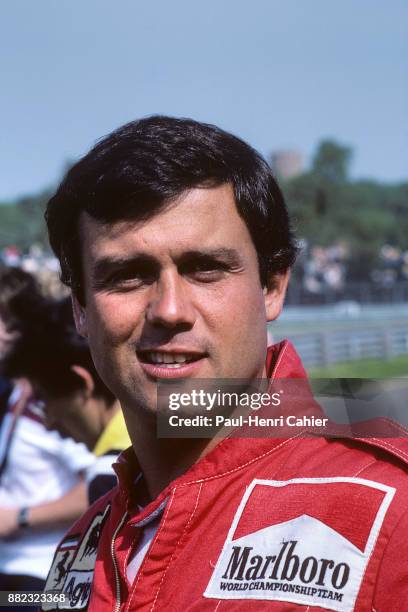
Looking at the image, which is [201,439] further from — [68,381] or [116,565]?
[68,381]

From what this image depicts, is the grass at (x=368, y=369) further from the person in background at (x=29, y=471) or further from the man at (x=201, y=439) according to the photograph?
the man at (x=201, y=439)

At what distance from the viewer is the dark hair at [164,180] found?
1.34m

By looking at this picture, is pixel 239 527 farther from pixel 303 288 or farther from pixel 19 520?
pixel 303 288

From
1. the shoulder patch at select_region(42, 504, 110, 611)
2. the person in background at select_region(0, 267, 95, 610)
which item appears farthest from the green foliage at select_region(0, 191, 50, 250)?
the shoulder patch at select_region(42, 504, 110, 611)

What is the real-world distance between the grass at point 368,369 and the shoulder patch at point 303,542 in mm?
9447

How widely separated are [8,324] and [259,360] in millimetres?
2196

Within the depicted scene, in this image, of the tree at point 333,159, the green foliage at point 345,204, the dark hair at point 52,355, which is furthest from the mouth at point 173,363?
the tree at point 333,159

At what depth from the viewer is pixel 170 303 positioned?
1237 millimetres

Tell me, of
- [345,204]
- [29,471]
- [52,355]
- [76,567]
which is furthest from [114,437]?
[345,204]

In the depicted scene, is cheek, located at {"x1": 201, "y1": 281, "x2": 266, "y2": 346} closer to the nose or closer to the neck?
the nose

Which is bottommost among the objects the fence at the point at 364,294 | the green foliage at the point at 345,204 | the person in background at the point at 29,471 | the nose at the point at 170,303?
the green foliage at the point at 345,204

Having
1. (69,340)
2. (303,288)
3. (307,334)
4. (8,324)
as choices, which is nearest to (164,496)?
(69,340)

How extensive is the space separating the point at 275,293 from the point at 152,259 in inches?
11.7

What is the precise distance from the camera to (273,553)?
1.08 metres
